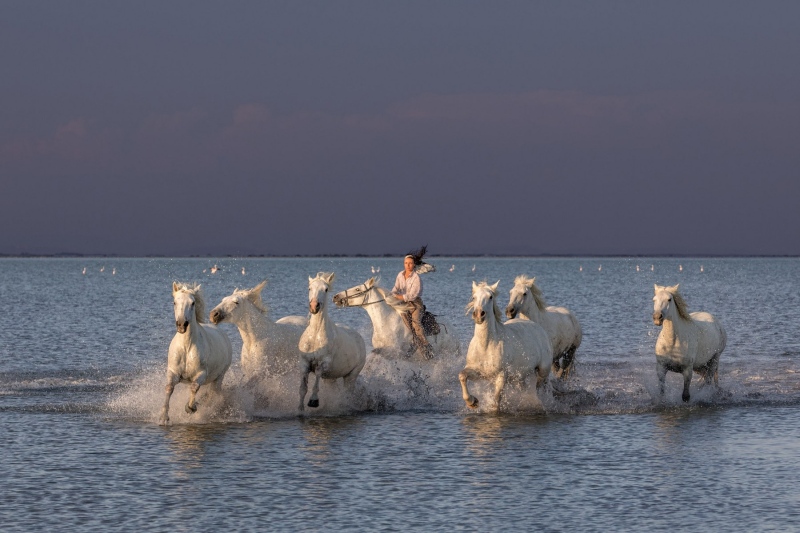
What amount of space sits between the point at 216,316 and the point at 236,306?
56 cm

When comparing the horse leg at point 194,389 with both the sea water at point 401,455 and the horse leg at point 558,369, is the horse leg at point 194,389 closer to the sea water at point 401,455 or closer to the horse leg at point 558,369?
the sea water at point 401,455

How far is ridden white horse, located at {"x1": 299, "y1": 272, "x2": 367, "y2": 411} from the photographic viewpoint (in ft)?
Result: 52.9

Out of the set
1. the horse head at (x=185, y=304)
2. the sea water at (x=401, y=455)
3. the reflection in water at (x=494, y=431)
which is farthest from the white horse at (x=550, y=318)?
the horse head at (x=185, y=304)

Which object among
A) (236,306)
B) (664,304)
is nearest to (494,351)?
(664,304)

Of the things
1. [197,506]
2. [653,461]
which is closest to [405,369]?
[653,461]

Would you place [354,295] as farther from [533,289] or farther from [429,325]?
[533,289]

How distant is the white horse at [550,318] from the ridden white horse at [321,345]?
114 inches

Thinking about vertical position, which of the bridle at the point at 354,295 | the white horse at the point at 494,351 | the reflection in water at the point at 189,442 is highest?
the bridle at the point at 354,295

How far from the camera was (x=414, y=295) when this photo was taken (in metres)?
20.2

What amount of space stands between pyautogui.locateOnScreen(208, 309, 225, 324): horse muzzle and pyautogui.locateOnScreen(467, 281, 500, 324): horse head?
365cm

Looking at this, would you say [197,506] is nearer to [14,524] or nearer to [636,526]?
[14,524]

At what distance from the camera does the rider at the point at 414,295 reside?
66.3 ft

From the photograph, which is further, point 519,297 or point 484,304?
point 519,297

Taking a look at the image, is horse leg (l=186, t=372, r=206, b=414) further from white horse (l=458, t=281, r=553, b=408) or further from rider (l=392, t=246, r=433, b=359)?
rider (l=392, t=246, r=433, b=359)
